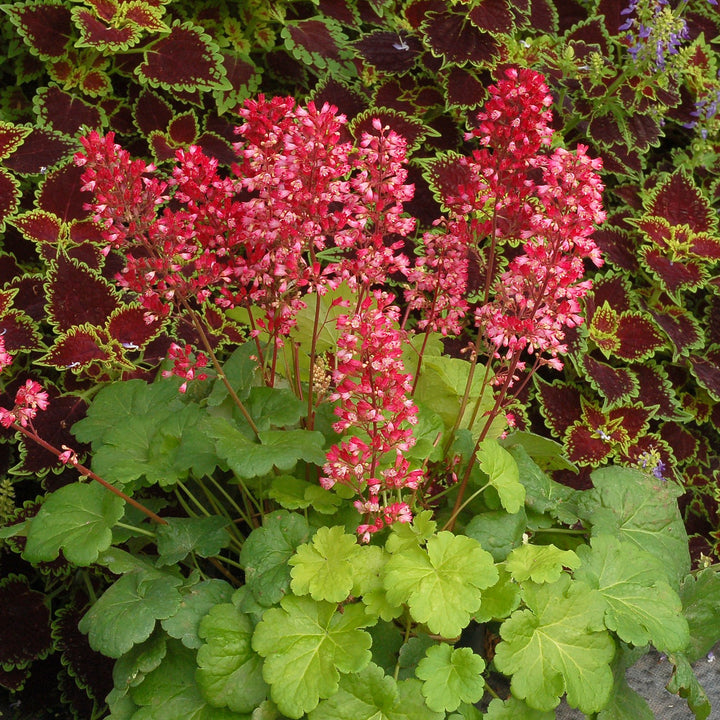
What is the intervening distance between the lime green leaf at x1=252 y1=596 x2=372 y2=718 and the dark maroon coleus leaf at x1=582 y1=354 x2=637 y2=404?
1139 mm

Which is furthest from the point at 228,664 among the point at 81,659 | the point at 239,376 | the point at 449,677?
the point at 81,659

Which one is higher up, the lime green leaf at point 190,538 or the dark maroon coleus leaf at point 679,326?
the dark maroon coleus leaf at point 679,326

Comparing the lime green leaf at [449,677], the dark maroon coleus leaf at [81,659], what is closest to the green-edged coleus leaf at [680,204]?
the lime green leaf at [449,677]

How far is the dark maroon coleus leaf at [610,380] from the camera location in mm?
2285

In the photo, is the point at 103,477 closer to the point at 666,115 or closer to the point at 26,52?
the point at 26,52

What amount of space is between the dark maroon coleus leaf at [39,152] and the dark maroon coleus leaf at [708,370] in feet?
5.87

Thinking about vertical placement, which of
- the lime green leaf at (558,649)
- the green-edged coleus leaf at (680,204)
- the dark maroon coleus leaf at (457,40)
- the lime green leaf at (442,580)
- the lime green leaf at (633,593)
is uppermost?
the dark maroon coleus leaf at (457,40)

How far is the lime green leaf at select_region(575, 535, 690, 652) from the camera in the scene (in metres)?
1.43

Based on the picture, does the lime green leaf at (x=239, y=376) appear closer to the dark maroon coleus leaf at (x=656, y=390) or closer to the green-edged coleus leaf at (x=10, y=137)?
the green-edged coleus leaf at (x=10, y=137)

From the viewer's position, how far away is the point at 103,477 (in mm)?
1530

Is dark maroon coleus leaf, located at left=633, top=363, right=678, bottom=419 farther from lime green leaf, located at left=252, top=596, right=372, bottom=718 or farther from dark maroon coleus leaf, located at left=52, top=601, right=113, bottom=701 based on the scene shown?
dark maroon coleus leaf, located at left=52, top=601, right=113, bottom=701

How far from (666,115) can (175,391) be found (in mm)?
2024

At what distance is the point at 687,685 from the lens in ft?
5.08

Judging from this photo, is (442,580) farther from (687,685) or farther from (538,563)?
(687,685)
